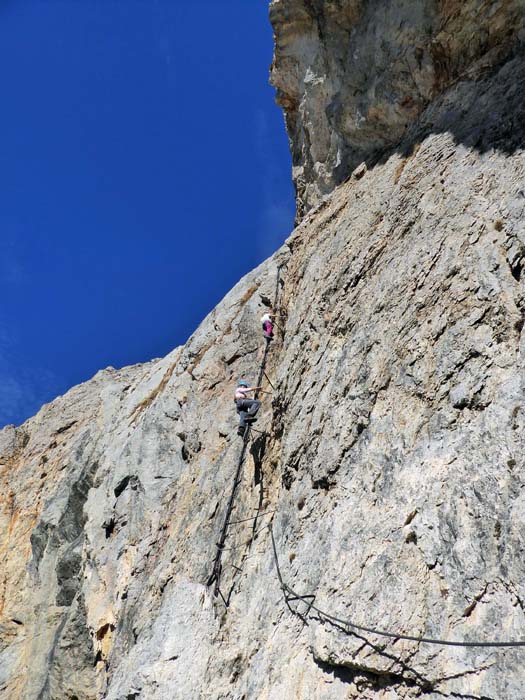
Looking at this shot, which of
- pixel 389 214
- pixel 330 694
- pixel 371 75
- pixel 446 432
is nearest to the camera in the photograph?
pixel 330 694

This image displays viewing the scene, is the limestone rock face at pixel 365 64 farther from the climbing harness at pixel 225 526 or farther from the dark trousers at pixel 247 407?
the climbing harness at pixel 225 526

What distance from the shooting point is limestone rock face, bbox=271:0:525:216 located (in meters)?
14.2

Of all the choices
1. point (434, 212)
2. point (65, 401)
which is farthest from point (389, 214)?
point (65, 401)

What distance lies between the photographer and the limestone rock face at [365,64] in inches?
558

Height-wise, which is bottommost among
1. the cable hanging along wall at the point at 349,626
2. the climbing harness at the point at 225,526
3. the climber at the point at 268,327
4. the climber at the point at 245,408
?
the cable hanging along wall at the point at 349,626

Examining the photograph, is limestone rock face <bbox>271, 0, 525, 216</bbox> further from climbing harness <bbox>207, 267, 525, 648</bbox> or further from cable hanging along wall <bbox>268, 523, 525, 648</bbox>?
cable hanging along wall <bbox>268, 523, 525, 648</bbox>

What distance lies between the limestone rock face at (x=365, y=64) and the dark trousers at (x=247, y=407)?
7.60 metres

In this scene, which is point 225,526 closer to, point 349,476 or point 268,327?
point 349,476

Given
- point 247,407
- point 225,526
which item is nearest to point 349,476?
point 225,526

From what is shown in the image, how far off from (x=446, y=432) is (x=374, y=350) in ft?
9.18

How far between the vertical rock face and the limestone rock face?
0.18m

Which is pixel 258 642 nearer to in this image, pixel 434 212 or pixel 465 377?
pixel 465 377

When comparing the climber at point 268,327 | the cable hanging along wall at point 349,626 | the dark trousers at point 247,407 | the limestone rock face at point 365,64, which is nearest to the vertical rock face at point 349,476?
the cable hanging along wall at point 349,626

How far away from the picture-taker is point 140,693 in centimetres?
1162
